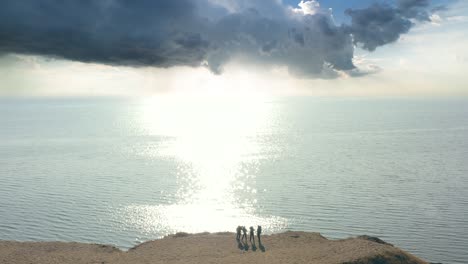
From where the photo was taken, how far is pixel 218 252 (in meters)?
41.7

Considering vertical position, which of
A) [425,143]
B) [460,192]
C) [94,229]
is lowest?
[94,229]

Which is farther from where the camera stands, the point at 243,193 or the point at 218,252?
the point at 243,193

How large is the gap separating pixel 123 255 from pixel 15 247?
43.7 ft

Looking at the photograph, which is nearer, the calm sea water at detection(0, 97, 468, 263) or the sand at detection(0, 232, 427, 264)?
the sand at detection(0, 232, 427, 264)

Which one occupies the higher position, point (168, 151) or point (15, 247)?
point (168, 151)

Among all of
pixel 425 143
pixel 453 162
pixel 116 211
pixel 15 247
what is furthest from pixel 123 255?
pixel 425 143

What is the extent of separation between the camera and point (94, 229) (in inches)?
2346

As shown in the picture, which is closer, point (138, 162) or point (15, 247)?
point (15, 247)

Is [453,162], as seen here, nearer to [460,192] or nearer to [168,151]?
[460,192]

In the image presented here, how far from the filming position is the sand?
3759 cm

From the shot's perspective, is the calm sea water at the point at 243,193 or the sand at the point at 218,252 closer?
the sand at the point at 218,252

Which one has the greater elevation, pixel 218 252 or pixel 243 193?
pixel 243 193

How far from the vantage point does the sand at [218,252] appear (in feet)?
123

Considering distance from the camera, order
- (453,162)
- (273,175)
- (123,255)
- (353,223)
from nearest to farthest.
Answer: (123,255) < (353,223) < (273,175) < (453,162)
